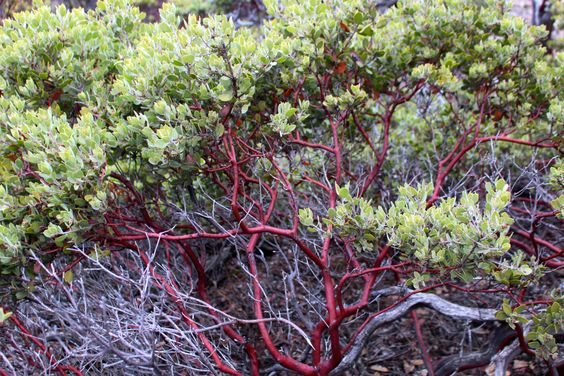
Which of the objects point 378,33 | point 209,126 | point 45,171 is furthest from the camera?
point 378,33

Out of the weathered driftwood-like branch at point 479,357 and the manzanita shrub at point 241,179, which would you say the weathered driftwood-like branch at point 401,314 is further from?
the weathered driftwood-like branch at point 479,357

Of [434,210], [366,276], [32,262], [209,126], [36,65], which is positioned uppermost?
[36,65]

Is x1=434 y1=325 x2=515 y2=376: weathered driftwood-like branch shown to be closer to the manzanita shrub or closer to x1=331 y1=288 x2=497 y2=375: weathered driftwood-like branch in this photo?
the manzanita shrub

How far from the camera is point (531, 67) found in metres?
3.32

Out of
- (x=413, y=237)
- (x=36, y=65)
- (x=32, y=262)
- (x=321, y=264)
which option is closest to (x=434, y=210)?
(x=413, y=237)

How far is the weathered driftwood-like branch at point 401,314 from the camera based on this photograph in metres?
2.79

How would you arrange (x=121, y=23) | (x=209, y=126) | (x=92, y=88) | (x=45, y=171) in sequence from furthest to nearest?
(x=121, y=23)
(x=92, y=88)
(x=209, y=126)
(x=45, y=171)

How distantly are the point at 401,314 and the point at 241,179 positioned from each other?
1.01 metres

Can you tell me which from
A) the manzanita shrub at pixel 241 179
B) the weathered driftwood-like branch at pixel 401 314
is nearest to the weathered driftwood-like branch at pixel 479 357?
the manzanita shrub at pixel 241 179

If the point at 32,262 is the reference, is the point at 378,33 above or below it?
above

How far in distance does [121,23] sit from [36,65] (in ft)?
2.19

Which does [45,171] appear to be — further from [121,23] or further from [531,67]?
[531,67]

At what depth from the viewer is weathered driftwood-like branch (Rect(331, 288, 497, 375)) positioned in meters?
2.79

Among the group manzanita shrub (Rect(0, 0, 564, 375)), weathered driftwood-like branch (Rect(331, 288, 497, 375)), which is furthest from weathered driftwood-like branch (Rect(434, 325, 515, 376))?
weathered driftwood-like branch (Rect(331, 288, 497, 375))
